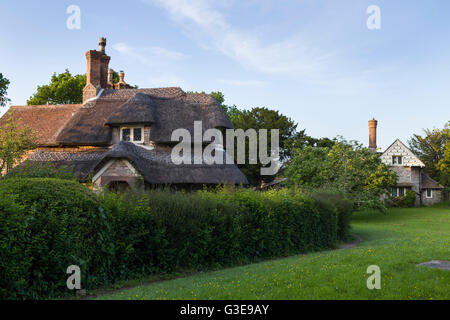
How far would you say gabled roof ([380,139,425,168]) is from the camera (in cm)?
4834

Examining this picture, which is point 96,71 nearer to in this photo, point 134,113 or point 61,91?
point 134,113

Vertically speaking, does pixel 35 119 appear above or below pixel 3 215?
above

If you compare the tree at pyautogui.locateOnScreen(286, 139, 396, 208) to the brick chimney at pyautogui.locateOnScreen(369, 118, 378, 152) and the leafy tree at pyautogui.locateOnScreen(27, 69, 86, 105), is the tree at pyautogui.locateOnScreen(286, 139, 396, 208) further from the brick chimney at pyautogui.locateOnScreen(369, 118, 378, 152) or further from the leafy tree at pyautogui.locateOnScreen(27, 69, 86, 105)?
the leafy tree at pyautogui.locateOnScreen(27, 69, 86, 105)

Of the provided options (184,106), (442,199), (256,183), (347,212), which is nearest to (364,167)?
(347,212)

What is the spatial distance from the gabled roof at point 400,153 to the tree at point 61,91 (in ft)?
126

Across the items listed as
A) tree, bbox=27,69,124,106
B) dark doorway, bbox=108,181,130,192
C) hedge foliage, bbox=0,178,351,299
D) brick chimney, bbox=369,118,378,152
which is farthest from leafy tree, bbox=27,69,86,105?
hedge foliage, bbox=0,178,351,299

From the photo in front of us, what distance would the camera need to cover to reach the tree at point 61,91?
4556cm

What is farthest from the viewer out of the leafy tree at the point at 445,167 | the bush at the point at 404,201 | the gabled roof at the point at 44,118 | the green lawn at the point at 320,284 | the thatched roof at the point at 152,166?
the bush at the point at 404,201

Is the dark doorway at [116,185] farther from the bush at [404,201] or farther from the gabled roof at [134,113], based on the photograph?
the bush at [404,201]

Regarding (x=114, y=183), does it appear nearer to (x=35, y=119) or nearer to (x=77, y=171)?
(x=77, y=171)

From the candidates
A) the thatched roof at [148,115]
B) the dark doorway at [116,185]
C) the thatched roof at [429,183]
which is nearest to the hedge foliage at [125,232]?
the dark doorway at [116,185]

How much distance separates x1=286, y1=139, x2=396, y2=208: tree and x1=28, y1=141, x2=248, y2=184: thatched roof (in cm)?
801
